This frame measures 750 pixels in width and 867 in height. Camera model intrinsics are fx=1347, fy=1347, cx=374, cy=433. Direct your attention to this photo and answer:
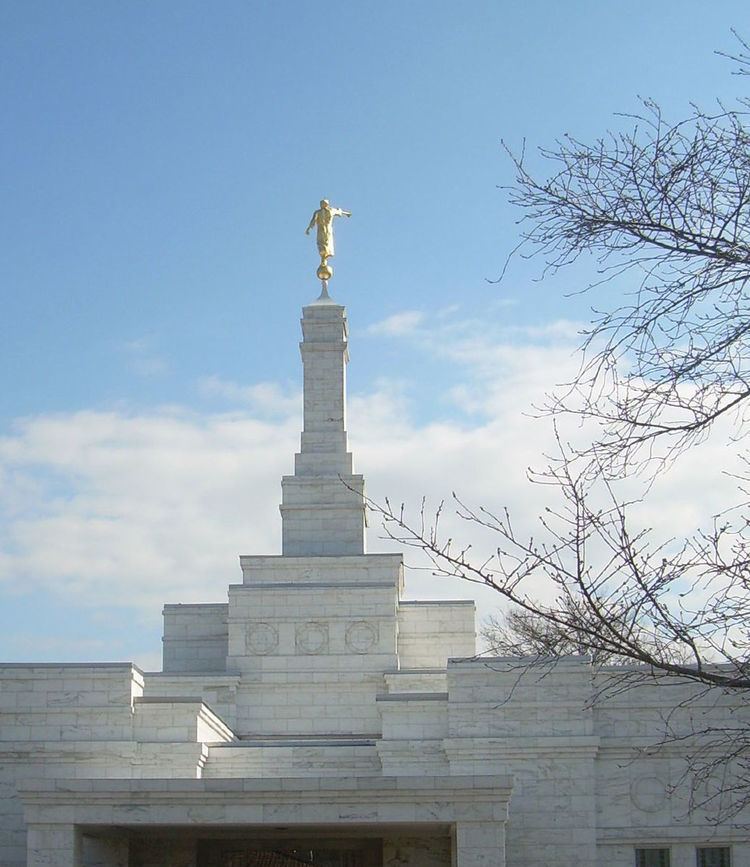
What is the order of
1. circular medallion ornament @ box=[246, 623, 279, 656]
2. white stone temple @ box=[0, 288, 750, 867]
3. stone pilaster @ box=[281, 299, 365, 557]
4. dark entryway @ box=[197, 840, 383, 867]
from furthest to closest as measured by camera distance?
stone pilaster @ box=[281, 299, 365, 557] < circular medallion ornament @ box=[246, 623, 279, 656] < dark entryway @ box=[197, 840, 383, 867] < white stone temple @ box=[0, 288, 750, 867]

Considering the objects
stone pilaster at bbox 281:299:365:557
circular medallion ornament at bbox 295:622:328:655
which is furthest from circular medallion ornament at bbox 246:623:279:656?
stone pilaster at bbox 281:299:365:557

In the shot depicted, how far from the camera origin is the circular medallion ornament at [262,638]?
102 ft

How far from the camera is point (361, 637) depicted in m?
31.3

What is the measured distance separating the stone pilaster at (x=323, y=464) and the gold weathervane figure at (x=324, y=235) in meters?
0.89

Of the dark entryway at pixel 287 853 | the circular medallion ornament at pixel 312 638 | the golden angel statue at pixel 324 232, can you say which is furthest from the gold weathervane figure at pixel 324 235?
the dark entryway at pixel 287 853

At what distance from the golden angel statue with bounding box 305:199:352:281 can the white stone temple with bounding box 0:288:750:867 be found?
446 inches

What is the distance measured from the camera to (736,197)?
8047mm

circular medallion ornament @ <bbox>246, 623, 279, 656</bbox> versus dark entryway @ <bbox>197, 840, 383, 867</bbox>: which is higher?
circular medallion ornament @ <bbox>246, 623, 279, 656</bbox>

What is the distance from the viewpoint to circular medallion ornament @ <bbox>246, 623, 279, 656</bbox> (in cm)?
3117

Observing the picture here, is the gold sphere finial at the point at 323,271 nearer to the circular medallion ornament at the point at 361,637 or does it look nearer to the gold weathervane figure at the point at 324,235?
the gold weathervane figure at the point at 324,235

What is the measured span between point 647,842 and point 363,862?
5273mm

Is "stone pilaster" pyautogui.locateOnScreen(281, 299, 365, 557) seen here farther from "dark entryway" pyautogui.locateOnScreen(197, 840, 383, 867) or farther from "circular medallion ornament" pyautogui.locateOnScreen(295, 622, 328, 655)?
"dark entryway" pyautogui.locateOnScreen(197, 840, 383, 867)

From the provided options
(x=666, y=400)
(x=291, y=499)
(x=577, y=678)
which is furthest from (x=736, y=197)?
(x=291, y=499)

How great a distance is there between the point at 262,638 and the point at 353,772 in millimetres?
5866
